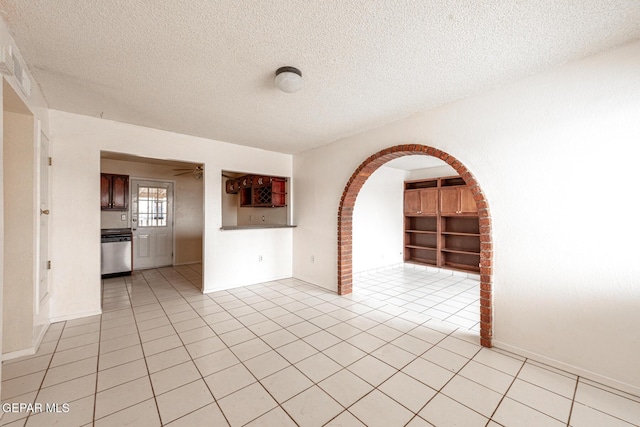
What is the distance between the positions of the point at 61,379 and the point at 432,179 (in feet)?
20.4

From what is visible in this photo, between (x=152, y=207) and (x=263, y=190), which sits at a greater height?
(x=263, y=190)

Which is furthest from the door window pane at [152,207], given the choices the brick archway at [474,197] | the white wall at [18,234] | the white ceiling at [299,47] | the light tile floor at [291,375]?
the brick archway at [474,197]

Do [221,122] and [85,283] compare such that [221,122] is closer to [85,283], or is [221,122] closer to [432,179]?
[85,283]

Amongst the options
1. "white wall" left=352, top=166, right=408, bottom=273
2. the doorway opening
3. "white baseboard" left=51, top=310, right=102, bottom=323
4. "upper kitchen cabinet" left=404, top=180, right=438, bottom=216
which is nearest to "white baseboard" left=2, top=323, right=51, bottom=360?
"white baseboard" left=51, top=310, right=102, bottom=323

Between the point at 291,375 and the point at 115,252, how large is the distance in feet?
15.7

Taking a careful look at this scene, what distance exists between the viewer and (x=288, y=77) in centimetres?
212

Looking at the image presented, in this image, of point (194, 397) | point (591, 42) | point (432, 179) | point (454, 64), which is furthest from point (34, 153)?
point (432, 179)

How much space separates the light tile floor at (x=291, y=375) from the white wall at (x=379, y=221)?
77.0 inches

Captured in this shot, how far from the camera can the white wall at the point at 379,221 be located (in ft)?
17.2

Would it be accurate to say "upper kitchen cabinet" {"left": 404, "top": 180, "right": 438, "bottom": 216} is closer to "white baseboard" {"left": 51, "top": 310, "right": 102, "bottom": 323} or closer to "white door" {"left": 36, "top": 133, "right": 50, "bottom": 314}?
"white baseboard" {"left": 51, "top": 310, "right": 102, "bottom": 323}

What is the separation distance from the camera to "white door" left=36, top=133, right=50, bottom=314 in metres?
2.55

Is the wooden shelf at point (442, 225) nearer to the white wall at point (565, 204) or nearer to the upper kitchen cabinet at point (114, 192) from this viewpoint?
the white wall at point (565, 204)

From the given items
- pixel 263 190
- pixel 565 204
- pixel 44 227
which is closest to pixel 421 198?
pixel 263 190

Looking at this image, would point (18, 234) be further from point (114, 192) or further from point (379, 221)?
point (379, 221)
